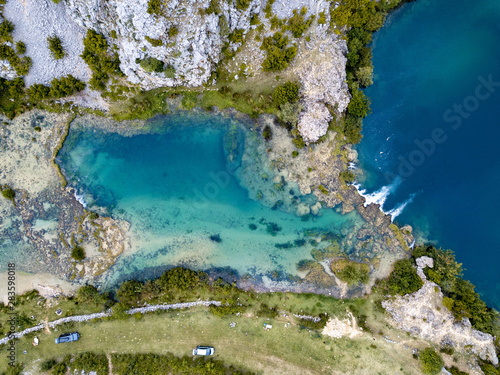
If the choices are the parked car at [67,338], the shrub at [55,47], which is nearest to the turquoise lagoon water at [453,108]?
the shrub at [55,47]

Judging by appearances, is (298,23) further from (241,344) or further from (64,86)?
(241,344)

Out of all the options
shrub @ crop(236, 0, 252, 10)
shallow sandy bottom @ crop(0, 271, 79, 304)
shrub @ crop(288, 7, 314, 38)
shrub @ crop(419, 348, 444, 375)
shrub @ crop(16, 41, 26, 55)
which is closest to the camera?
shrub @ crop(236, 0, 252, 10)

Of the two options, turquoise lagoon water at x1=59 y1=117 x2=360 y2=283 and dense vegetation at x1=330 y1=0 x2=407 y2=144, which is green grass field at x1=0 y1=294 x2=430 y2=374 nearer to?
turquoise lagoon water at x1=59 y1=117 x2=360 y2=283

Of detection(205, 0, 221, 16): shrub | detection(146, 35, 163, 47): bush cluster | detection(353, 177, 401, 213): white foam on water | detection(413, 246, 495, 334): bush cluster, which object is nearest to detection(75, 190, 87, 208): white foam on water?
detection(146, 35, 163, 47): bush cluster

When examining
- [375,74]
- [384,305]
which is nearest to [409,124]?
[375,74]

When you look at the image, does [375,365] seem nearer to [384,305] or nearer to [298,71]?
[384,305]

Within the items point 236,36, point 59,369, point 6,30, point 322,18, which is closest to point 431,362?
point 322,18
